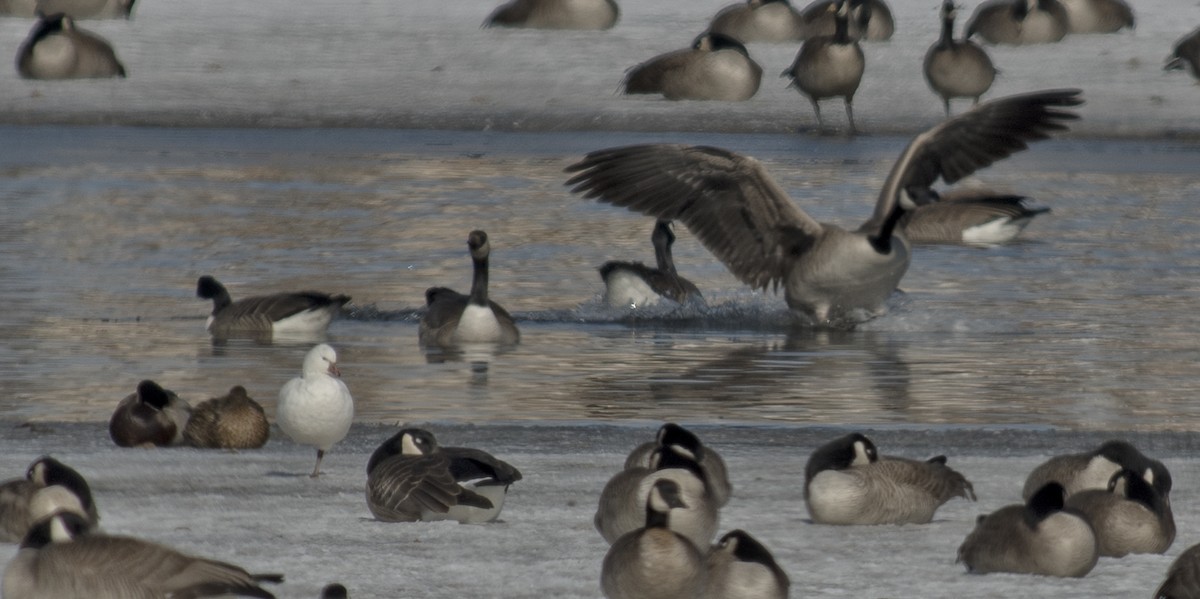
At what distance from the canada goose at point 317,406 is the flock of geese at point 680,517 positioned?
1.28 ft

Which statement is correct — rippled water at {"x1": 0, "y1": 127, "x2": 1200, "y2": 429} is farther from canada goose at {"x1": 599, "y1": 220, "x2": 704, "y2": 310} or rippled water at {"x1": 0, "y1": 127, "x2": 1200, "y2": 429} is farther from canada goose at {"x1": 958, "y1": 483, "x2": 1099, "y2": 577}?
canada goose at {"x1": 958, "y1": 483, "x2": 1099, "y2": 577}

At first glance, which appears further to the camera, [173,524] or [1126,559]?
[173,524]

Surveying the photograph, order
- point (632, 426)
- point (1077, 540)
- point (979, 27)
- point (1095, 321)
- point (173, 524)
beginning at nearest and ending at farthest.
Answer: point (1077, 540), point (173, 524), point (632, 426), point (1095, 321), point (979, 27)

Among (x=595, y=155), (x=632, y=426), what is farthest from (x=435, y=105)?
(x=632, y=426)

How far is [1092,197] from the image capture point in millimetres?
17234

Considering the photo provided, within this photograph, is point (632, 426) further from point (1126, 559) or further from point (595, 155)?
point (595, 155)

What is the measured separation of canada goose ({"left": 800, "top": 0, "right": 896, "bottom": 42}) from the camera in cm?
2569

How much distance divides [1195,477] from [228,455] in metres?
3.28

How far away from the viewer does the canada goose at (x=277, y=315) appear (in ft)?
36.3

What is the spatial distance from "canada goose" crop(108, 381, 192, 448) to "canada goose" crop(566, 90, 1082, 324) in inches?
183

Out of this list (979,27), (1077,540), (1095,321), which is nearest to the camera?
(1077,540)

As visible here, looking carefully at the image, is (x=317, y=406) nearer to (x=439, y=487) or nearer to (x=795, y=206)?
(x=439, y=487)

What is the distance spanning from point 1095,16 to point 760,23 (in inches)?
171

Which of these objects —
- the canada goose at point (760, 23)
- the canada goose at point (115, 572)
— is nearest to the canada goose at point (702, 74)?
the canada goose at point (760, 23)
